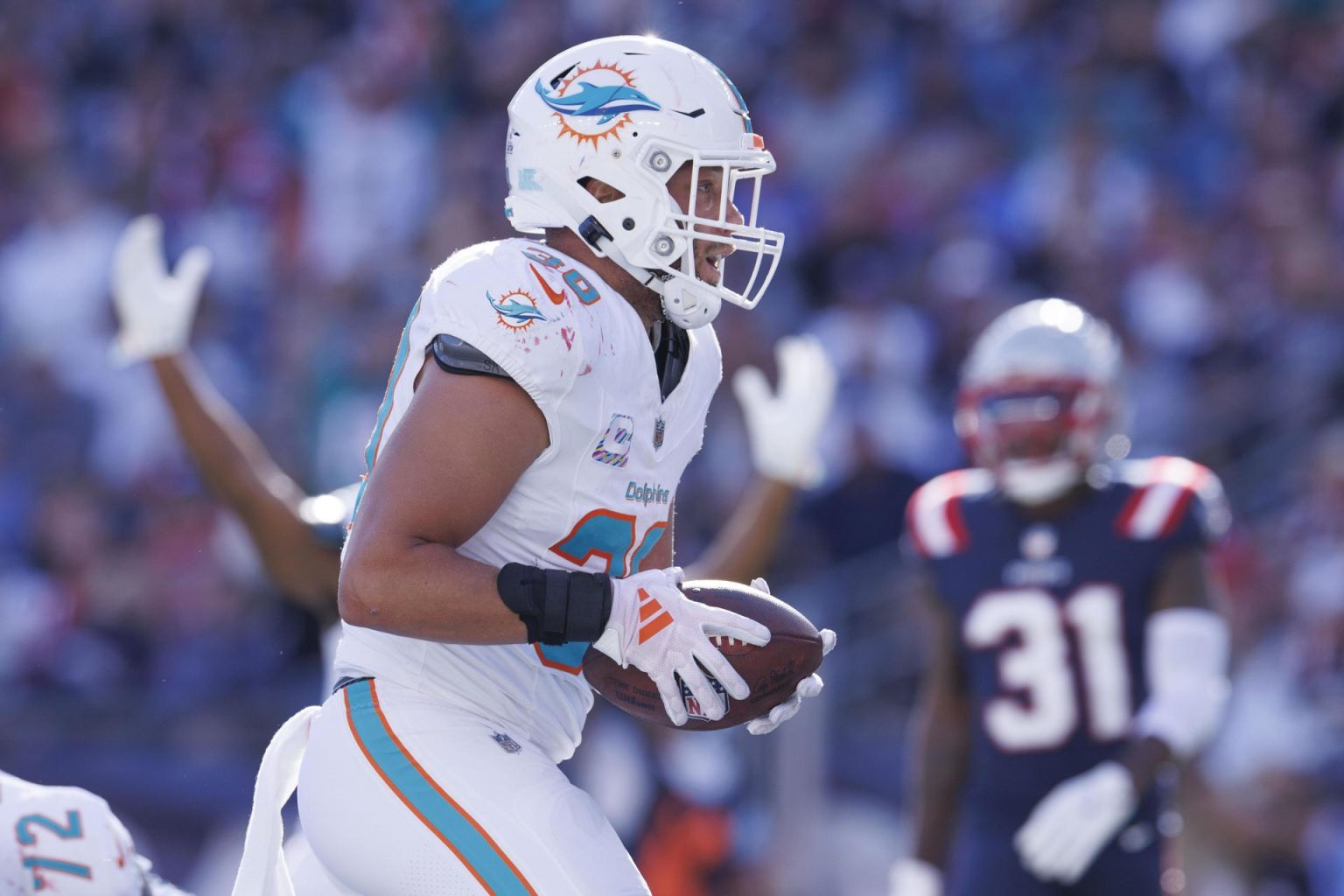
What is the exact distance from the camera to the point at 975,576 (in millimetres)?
4785

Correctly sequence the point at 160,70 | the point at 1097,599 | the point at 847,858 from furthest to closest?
the point at 160,70 → the point at 847,858 → the point at 1097,599

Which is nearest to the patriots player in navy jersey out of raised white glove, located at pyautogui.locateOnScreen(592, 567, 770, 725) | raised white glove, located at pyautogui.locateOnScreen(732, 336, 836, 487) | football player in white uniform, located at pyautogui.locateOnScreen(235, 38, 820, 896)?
raised white glove, located at pyautogui.locateOnScreen(732, 336, 836, 487)

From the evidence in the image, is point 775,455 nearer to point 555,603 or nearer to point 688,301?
point 688,301

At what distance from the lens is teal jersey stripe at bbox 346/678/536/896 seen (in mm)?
2740

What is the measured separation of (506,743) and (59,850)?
0.76 meters

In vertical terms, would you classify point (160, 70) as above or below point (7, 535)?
above

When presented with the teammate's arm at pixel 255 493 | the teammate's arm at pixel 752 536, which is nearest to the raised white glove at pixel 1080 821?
the teammate's arm at pixel 752 536

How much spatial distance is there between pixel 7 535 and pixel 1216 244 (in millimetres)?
5495

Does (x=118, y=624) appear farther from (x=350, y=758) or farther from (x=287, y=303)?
(x=350, y=758)

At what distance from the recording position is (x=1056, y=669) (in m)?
4.62

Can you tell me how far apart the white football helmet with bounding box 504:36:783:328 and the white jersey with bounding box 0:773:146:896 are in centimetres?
121

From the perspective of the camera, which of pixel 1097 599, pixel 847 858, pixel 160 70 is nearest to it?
pixel 1097 599

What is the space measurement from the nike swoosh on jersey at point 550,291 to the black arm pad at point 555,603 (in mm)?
→ 406

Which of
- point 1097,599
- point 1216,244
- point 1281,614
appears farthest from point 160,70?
point 1097,599
